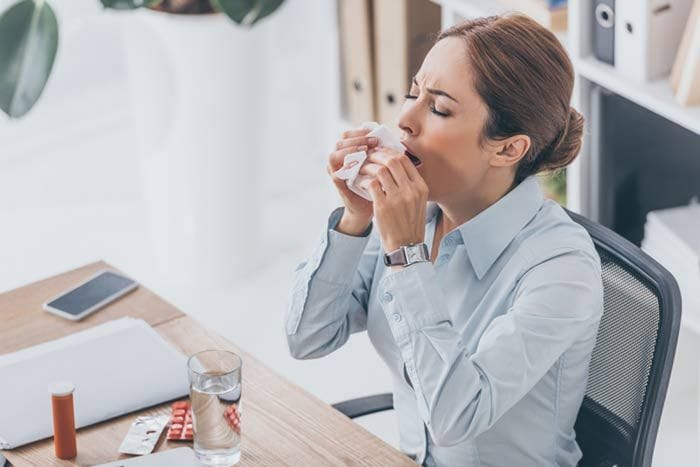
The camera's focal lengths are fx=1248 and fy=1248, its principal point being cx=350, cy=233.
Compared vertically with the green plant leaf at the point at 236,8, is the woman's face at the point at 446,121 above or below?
above

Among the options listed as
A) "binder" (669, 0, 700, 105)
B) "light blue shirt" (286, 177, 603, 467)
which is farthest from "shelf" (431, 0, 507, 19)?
"light blue shirt" (286, 177, 603, 467)

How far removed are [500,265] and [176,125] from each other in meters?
1.69

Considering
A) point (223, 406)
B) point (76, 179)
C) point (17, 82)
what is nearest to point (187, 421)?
point (223, 406)

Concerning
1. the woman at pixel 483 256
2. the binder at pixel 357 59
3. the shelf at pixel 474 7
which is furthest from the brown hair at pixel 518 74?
the binder at pixel 357 59

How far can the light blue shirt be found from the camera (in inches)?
63.7

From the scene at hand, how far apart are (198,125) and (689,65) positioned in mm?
1371

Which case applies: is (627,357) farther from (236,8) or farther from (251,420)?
(236,8)

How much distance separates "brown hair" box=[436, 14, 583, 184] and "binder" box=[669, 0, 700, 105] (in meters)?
0.72

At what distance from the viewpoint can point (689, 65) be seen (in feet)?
7.77

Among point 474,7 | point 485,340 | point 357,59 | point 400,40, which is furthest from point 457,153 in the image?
point 357,59

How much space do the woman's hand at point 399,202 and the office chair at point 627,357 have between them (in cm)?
27

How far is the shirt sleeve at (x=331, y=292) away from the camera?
185 centimetres

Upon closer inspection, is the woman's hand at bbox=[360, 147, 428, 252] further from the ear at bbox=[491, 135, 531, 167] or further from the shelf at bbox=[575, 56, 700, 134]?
the shelf at bbox=[575, 56, 700, 134]

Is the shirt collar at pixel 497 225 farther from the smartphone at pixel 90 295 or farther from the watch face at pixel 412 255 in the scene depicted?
the smartphone at pixel 90 295
